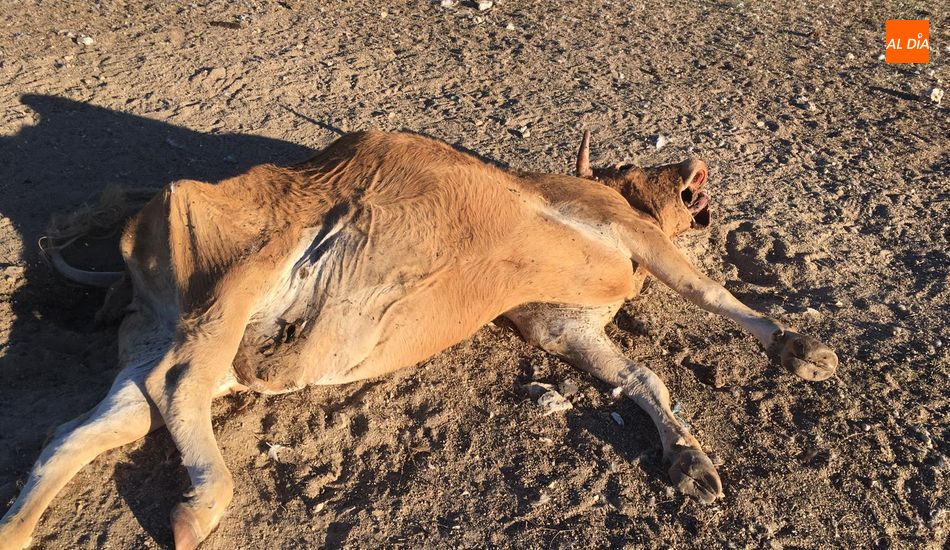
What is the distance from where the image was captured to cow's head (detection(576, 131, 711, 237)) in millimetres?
4684

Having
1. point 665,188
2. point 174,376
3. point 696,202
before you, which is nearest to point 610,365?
point 665,188

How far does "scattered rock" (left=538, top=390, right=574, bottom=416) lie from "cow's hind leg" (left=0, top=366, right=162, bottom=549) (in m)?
1.90

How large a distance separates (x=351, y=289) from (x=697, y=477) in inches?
74.0

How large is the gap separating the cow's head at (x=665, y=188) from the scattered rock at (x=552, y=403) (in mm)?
1507

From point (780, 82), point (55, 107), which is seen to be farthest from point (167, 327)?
point (780, 82)

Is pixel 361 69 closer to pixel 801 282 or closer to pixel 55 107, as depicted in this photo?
Result: pixel 55 107

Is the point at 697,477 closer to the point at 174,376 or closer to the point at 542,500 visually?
the point at 542,500

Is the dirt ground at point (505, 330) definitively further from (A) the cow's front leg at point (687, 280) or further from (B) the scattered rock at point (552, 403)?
(A) the cow's front leg at point (687, 280)

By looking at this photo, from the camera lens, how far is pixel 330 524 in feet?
10.4

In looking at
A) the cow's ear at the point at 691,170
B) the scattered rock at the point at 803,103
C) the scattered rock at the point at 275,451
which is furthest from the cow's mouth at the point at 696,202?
the scattered rock at the point at 275,451

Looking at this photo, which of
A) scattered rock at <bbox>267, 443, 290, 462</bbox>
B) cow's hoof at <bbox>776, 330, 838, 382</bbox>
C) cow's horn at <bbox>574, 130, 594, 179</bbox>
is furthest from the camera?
cow's horn at <bbox>574, 130, 594, 179</bbox>

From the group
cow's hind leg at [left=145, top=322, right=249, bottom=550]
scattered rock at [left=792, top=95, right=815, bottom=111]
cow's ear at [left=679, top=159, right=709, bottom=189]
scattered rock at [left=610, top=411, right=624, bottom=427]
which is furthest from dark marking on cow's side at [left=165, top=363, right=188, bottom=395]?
scattered rock at [left=792, top=95, right=815, bottom=111]

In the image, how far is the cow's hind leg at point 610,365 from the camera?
3.37 m

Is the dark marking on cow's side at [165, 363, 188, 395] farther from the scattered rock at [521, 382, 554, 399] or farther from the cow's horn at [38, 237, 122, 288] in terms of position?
the scattered rock at [521, 382, 554, 399]
